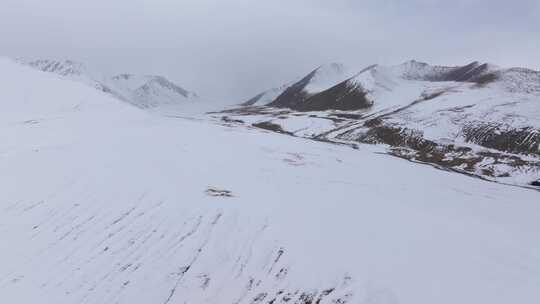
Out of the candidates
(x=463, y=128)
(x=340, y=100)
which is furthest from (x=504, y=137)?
(x=340, y=100)

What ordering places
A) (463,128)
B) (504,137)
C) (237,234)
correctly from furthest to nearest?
(463,128)
(504,137)
(237,234)

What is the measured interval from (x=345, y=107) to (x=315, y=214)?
143 m

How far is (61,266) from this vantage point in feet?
44.5

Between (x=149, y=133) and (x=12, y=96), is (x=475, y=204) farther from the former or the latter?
(x=12, y=96)

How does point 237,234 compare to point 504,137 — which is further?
point 504,137

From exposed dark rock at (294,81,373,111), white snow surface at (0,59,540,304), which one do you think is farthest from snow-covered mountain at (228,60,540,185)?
white snow surface at (0,59,540,304)

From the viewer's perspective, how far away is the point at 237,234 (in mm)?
15344

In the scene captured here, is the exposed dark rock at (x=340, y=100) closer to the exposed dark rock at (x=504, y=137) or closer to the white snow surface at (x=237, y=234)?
the exposed dark rock at (x=504, y=137)

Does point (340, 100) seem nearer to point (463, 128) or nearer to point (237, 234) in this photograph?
point (463, 128)

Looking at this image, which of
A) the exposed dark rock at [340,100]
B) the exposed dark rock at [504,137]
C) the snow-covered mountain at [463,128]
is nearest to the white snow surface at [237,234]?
the snow-covered mountain at [463,128]

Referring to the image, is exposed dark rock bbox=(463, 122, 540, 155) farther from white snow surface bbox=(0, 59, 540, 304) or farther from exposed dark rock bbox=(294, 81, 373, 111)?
exposed dark rock bbox=(294, 81, 373, 111)

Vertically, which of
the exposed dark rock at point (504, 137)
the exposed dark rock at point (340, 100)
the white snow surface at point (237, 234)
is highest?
the exposed dark rock at point (340, 100)

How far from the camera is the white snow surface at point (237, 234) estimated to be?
12.2m

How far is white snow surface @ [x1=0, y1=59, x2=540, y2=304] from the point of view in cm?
1219
